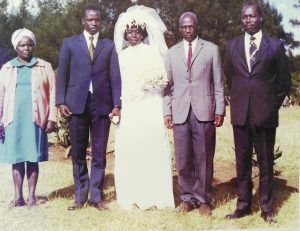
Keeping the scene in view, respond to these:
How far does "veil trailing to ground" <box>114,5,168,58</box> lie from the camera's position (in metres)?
4.56

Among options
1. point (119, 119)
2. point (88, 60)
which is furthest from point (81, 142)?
point (88, 60)

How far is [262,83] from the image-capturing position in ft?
13.9

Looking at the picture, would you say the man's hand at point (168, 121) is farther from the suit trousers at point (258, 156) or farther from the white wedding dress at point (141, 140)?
the suit trousers at point (258, 156)

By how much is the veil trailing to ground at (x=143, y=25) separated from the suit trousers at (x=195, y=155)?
0.78 meters

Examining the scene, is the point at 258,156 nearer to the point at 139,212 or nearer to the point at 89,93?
the point at 139,212

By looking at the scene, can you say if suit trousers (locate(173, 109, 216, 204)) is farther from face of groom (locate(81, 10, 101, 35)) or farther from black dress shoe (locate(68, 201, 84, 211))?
face of groom (locate(81, 10, 101, 35))

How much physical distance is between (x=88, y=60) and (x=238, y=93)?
1.43 meters

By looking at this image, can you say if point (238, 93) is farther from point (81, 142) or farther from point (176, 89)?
point (81, 142)

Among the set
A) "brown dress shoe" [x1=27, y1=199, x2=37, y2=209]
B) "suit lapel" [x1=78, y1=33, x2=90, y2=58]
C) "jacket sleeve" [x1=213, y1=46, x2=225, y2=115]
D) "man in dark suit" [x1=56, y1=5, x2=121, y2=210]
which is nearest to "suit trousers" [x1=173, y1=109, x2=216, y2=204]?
"jacket sleeve" [x1=213, y1=46, x2=225, y2=115]

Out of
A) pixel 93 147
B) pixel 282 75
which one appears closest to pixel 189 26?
pixel 282 75

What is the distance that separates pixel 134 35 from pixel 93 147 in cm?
116

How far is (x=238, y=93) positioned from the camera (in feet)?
14.2

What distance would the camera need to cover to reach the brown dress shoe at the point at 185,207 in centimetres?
457

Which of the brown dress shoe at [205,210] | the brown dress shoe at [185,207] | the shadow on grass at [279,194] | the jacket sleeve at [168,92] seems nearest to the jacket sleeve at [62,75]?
the jacket sleeve at [168,92]
